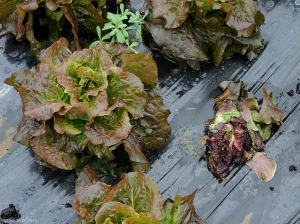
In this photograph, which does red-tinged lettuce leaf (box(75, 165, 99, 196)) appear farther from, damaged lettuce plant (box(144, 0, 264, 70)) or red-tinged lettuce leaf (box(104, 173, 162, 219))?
damaged lettuce plant (box(144, 0, 264, 70))

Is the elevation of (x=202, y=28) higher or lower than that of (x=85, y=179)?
higher

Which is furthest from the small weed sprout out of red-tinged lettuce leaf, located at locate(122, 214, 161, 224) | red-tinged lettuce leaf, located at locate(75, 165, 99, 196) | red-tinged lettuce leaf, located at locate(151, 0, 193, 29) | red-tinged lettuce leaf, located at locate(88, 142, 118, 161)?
red-tinged lettuce leaf, located at locate(122, 214, 161, 224)

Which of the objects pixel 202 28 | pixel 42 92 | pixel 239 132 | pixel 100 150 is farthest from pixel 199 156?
pixel 42 92

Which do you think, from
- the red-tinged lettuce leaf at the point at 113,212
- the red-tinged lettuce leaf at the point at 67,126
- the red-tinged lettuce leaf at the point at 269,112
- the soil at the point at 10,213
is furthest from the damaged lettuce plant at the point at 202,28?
the soil at the point at 10,213

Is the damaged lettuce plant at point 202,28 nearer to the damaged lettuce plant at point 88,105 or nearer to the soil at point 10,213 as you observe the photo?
the damaged lettuce plant at point 88,105

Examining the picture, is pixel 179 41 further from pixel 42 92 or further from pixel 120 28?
pixel 42 92

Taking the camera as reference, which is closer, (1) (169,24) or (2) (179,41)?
(1) (169,24)
